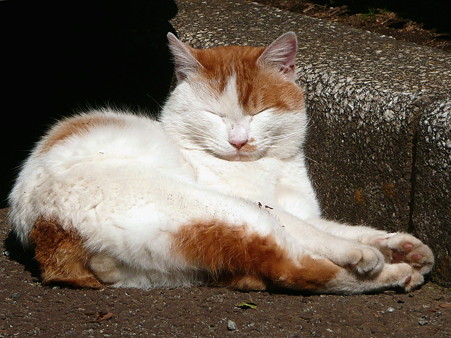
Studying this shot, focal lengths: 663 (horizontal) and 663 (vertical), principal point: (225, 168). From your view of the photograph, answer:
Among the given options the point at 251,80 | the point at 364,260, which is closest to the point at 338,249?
the point at 364,260

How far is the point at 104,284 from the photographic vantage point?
306 cm

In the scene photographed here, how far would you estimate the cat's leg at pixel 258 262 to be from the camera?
276cm

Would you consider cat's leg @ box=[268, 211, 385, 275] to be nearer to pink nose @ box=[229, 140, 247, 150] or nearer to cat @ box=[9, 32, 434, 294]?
cat @ box=[9, 32, 434, 294]

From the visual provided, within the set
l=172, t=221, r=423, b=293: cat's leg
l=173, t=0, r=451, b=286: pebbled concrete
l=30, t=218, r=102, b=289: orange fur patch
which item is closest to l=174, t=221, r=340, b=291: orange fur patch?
l=172, t=221, r=423, b=293: cat's leg

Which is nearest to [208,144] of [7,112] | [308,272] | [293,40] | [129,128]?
[129,128]

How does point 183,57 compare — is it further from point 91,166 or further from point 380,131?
point 380,131

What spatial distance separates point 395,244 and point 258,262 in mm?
714

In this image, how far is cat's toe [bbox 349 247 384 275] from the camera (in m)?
2.84

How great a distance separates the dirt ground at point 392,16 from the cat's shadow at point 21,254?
3.05m

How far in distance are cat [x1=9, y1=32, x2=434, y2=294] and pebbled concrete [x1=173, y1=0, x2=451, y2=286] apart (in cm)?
16

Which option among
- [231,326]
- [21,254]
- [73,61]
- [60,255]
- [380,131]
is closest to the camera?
[231,326]

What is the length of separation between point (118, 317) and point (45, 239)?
0.49 m

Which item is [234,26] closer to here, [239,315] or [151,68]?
[151,68]

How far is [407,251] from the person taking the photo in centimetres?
307
